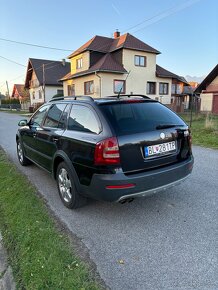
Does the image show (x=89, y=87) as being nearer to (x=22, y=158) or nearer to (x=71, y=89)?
(x=71, y=89)

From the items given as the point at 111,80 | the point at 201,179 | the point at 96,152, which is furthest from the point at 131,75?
the point at 96,152

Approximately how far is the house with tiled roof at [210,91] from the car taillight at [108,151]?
2506 cm

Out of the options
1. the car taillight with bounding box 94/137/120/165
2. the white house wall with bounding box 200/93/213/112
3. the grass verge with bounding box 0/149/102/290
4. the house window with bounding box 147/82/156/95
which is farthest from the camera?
the house window with bounding box 147/82/156/95

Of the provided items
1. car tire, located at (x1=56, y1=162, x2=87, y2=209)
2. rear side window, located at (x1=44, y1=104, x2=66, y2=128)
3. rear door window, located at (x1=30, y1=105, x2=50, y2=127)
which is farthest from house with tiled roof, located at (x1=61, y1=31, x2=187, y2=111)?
car tire, located at (x1=56, y1=162, x2=87, y2=209)

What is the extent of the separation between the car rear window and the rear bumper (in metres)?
0.55

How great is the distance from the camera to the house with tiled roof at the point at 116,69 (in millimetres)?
24719

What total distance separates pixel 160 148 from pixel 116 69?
2275cm

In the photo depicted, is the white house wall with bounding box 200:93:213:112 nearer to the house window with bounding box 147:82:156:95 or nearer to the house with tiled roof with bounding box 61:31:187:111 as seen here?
the house with tiled roof with bounding box 61:31:187:111

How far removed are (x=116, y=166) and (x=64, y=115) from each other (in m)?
1.51

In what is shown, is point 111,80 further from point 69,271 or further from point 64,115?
point 69,271

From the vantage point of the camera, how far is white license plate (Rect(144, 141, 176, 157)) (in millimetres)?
3070

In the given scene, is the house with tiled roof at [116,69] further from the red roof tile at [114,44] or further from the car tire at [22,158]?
the car tire at [22,158]

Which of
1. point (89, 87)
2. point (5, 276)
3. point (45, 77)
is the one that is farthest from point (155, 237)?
point (45, 77)

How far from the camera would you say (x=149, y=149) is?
3080mm
